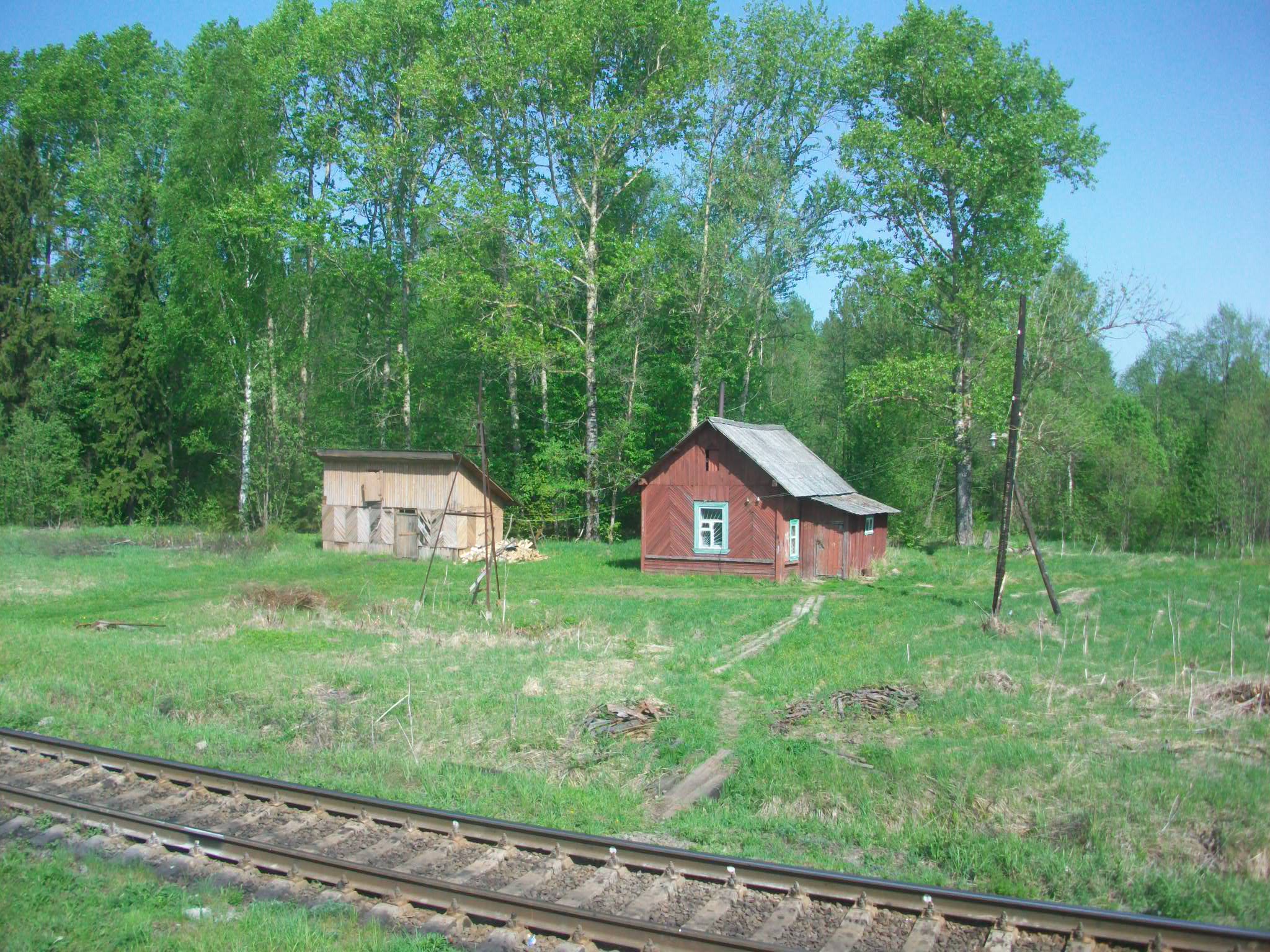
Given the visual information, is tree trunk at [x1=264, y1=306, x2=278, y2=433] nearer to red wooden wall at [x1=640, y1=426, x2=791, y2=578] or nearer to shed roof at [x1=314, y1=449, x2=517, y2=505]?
shed roof at [x1=314, y1=449, x2=517, y2=505]

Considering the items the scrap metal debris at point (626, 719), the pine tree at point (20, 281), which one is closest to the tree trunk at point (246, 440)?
the pine tree at point (20, 281)

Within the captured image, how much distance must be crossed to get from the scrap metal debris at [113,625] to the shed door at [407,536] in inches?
611

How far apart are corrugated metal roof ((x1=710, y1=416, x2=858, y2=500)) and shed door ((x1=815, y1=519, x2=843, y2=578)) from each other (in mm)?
1027

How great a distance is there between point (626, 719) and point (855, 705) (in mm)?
3245

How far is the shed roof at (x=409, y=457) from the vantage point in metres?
35.5

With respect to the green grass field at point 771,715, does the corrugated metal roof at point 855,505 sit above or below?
above

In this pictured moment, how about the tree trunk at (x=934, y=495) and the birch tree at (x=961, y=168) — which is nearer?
the birch tree at (x=961, y=168)

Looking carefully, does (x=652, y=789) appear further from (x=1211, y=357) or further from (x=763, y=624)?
(x=1211, y=357)

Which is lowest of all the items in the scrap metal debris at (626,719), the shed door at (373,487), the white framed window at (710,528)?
the scrap metal debris at (626,719)

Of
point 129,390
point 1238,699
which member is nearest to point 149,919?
point 1238,699

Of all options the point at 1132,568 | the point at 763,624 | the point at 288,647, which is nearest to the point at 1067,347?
the point at 1132,568

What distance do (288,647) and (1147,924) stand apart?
15.4 m

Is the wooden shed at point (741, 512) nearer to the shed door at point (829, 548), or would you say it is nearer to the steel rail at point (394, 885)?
the shed door at point (829, 548)

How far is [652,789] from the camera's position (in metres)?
11.2
